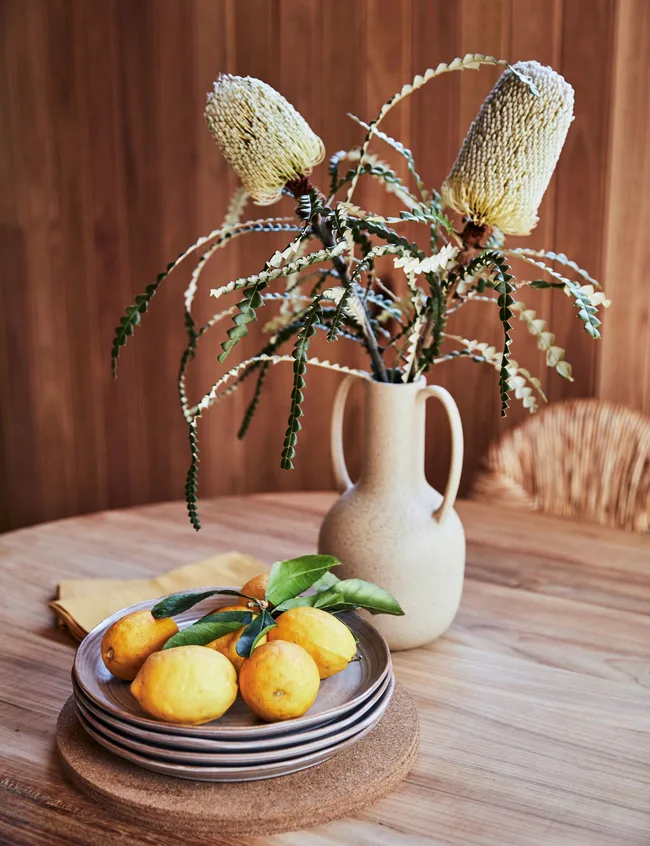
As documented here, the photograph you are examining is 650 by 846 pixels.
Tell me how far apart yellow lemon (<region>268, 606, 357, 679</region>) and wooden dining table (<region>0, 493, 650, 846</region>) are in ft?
0.43

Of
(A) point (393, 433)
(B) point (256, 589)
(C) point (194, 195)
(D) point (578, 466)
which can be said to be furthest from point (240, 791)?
(C) point (194, 195)

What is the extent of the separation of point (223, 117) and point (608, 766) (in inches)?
31.2

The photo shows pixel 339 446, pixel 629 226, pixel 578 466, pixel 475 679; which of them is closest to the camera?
pixel 475 679

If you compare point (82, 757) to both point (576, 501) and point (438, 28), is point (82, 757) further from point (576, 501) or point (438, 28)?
point (438, 28)

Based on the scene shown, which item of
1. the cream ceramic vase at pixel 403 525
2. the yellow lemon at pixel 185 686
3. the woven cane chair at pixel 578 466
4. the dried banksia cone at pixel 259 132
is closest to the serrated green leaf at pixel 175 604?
the yellow lemon at pixel 185 686

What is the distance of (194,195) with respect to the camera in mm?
2445

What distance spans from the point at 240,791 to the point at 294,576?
0.23m

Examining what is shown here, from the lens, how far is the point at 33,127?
258cm

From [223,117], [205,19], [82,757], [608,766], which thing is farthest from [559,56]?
[82,757]

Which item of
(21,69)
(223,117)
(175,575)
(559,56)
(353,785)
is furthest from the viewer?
(21,69)

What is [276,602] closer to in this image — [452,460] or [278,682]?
[278,682]

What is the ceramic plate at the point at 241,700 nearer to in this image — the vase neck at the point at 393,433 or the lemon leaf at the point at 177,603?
the lemon leaf at the point at 177,603

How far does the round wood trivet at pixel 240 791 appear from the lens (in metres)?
0.79

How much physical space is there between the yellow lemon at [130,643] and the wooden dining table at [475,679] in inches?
4.5
